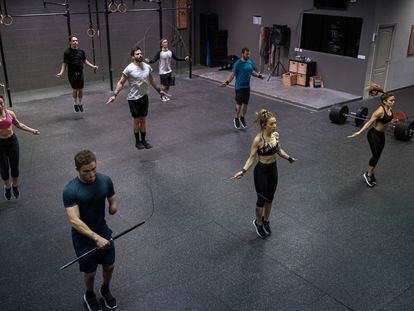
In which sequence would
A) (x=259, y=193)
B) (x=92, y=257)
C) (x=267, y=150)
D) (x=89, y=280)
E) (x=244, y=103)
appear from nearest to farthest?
(x=92, y=257) < (x=89, y=280) < (x=267, y=150) < (x=259, y=193) < (x=244, y=103)

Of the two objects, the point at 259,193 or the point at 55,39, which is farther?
the point at 55,39

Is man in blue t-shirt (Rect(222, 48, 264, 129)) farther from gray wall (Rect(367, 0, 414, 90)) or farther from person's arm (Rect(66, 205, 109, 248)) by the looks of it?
person's arm (Rect(66, 205, 109, 248))

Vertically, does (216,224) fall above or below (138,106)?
below

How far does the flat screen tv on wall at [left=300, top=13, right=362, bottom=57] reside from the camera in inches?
410

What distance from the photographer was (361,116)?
336 inches

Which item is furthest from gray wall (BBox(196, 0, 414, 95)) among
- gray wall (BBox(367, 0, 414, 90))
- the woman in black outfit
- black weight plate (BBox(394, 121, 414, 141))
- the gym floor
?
the woman in black outfit

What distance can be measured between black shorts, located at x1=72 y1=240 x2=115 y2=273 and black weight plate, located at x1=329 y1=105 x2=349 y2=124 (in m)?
6.50

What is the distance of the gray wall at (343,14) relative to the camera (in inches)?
401

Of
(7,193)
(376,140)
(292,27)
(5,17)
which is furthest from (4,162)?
(292,27)

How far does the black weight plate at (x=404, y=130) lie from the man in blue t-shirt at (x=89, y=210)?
614cm

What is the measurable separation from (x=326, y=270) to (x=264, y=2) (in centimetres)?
985

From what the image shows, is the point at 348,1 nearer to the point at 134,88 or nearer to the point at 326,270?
the point at 134,88

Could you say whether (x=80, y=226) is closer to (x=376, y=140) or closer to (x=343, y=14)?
(x=376, y=140)

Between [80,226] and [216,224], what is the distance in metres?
2.28
